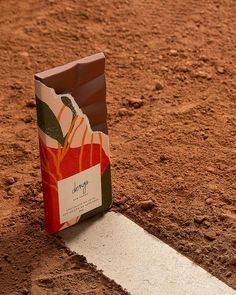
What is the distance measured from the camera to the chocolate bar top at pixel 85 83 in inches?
112

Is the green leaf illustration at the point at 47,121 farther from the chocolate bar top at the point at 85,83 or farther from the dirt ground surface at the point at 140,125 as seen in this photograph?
the dirt ground surface at the point at 140,125

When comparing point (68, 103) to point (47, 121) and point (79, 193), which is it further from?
point (79, 193)

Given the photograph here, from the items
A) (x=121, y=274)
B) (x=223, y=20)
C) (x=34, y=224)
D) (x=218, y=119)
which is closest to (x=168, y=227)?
(x=121, y=274)

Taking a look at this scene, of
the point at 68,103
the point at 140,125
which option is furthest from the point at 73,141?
the point at 140,125

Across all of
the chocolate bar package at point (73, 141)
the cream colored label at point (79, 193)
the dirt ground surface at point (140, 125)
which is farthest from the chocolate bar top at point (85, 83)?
→ the dirt ground surface at point (140, 125)

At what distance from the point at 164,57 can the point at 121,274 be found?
1727 millimetres

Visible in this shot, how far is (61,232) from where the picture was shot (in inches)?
125

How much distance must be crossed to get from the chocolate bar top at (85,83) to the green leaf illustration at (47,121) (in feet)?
0.25

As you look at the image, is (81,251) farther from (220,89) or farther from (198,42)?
(198,42)

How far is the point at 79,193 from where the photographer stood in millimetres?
3135

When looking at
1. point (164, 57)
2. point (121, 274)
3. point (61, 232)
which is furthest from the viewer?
point (164, 57)

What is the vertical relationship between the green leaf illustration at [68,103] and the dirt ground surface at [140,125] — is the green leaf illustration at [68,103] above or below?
above

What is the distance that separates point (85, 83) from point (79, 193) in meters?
0.46

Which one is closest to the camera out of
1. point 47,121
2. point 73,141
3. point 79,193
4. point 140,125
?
point 47,121
